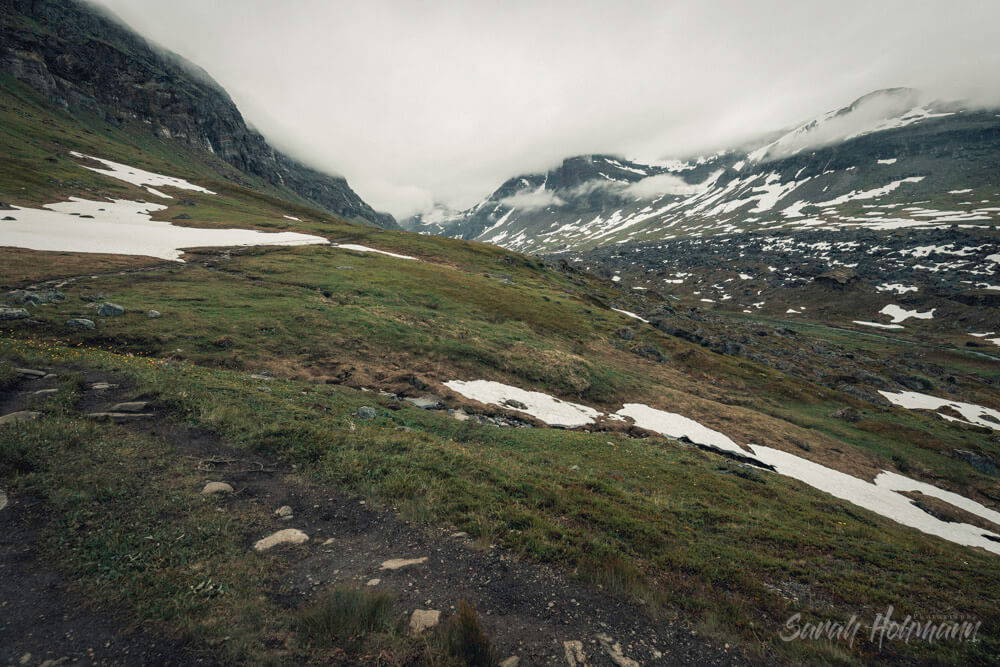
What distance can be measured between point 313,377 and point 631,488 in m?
19.3

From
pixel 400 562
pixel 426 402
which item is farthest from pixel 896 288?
pixel 400 562

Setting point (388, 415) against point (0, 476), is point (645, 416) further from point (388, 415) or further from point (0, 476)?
point (0, 476)

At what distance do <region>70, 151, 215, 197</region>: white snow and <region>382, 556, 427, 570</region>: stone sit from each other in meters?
123

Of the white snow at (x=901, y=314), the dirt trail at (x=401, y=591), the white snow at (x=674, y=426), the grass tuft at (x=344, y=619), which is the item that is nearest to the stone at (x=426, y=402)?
the dirt trail at (x=401, y=591)

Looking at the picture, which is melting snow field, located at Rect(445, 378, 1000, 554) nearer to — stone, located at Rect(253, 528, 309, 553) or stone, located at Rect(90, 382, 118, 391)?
stone, located at Rect(90, 382, 118, 391)

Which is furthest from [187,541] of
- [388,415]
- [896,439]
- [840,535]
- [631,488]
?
[896,439]

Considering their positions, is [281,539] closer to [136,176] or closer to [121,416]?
[121,416]

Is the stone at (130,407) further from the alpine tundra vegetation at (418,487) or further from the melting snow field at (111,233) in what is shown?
the melting snow field at (111,233)

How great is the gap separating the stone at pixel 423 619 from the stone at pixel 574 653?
2.23 metres

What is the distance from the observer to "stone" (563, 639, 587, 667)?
19.9 ft

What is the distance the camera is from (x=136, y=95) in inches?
7328

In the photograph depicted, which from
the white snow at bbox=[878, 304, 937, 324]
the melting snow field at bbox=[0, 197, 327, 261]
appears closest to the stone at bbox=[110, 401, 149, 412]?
the melting snow field at bbox=[0, 197, 327, 261]

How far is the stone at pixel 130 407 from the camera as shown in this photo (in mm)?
12031

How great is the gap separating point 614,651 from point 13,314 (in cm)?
3317
